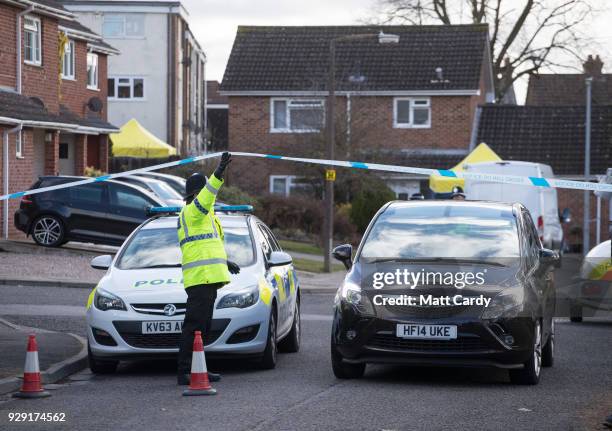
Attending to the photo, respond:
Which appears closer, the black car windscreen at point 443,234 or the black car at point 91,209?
the black car windscreen at point 443,234

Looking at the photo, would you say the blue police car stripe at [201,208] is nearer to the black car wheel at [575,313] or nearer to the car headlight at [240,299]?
the car headlight at [240,299]

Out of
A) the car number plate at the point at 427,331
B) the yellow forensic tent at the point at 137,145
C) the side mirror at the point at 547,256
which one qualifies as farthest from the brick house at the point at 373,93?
the car number plate at the point at 427,331

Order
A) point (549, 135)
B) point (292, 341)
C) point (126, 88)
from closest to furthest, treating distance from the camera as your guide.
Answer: point (292, 341) → point (549, 135) → point (126, 88)

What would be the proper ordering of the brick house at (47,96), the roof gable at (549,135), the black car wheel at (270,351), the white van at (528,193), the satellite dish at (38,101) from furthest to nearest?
the roof gable at (549,135)
the satellite dish at (38,101)
the brick house at (47,96)
the white van at (528,193)
the black car wheel at (270,351)

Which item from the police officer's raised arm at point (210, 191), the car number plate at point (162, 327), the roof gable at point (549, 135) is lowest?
the car number plate at point (162, 327)

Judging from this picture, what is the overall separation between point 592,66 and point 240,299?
53.1 metres

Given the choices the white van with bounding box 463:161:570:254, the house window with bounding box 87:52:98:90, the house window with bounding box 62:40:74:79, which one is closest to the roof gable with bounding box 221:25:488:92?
the house window with bounding box 87:52:98:90

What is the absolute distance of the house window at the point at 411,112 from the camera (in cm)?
4734

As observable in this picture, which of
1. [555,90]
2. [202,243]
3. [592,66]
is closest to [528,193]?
[202,243]

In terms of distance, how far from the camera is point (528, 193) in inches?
1091

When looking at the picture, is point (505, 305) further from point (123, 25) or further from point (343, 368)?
point (123, 25)

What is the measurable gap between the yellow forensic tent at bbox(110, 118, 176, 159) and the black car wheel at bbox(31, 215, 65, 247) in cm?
1512

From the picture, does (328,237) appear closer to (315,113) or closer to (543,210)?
(543,210)

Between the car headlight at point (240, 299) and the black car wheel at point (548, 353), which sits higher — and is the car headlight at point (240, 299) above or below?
above
